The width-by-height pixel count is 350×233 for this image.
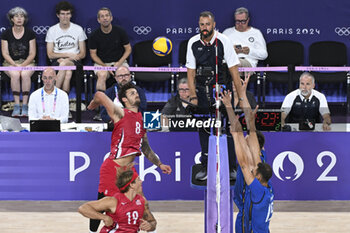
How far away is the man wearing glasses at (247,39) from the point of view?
13.4m

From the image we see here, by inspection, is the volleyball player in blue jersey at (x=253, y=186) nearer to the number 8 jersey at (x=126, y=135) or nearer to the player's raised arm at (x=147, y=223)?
the player's raised arm at (x=147, y=223)

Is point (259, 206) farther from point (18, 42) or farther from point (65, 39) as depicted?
point (18, 42)

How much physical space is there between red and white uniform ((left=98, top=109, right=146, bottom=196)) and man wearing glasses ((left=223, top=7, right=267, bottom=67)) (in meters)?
5.38

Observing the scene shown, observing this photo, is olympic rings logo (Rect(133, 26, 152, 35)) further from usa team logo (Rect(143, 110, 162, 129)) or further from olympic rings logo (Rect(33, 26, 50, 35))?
usa team logo (Rect(143, 110, 162, 129))

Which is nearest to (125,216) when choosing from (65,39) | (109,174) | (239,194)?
(109,174)

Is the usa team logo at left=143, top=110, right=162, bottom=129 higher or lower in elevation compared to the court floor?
higher

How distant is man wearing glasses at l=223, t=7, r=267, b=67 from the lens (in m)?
13.4

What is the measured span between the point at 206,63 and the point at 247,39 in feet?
19.6

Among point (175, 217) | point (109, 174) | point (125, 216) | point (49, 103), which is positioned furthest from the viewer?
point (49, 103)

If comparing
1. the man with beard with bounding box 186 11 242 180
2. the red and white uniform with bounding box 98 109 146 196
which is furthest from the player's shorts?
the man with beard with bounding box 186 11 242 180

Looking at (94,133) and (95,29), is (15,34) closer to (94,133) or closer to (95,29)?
(95,29)

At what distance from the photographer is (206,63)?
7730 millimetres

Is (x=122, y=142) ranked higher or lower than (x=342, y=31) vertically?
lower

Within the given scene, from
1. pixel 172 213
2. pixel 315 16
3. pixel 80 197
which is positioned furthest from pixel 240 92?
pixel 315 16
